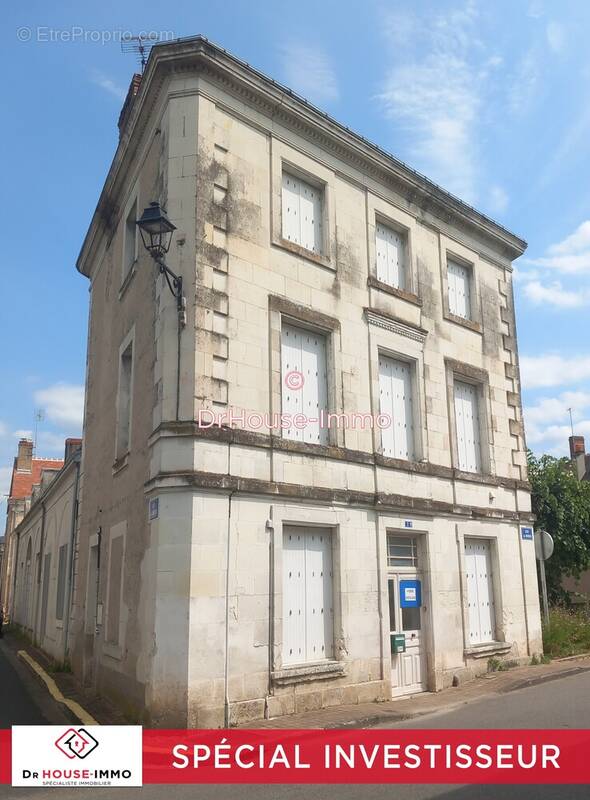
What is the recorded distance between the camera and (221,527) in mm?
8625

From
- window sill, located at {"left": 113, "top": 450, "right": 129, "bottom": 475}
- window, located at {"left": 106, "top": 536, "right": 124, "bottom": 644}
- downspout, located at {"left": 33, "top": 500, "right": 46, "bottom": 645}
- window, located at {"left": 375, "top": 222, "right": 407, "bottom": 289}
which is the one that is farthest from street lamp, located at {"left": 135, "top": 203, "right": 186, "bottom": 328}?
downspout, located at {"left": 33, "top": 500, "right": 46, "bottom": 645}

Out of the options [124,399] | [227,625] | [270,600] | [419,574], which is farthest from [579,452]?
[227,625]

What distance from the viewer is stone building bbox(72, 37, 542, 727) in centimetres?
862

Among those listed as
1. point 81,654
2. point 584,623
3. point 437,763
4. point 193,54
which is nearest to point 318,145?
point 193,54

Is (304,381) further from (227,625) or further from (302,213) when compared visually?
(227,625)

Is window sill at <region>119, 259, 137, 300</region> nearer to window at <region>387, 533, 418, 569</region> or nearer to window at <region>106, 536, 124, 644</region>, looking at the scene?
window at <region>106, 536, 124, 644</region>

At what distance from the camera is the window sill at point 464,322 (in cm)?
1321

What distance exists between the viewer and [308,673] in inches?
355

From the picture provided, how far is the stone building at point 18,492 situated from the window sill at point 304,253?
32.3 meters

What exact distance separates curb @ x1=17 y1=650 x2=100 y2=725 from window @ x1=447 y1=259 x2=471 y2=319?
371 inches

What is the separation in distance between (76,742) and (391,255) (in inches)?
366

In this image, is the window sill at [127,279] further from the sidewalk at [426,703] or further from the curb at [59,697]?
the sidewalk at [426,703]

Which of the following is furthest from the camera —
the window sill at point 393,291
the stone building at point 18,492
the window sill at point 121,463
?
the stone building at point 18,492

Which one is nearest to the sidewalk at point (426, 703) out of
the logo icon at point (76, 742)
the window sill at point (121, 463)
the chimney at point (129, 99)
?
the logo icon at point (76, 742)
